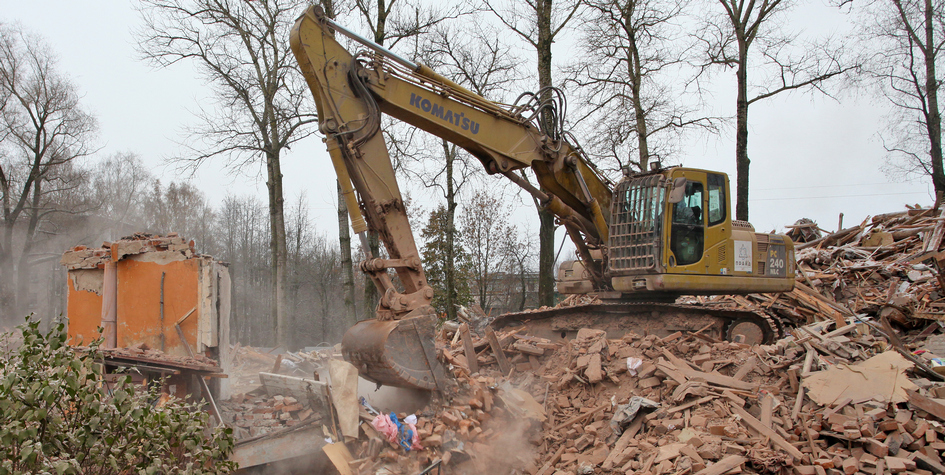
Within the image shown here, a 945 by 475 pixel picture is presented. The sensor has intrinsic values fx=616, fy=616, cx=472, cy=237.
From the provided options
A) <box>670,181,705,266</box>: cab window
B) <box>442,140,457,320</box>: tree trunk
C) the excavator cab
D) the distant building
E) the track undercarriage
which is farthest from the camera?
the distant building

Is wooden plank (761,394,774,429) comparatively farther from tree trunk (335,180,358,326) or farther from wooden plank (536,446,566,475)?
tree trunk (335,180,358,326)

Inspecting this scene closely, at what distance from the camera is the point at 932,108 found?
1884 centimetres

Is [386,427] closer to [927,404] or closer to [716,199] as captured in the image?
[927,404]

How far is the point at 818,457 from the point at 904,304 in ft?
21.1

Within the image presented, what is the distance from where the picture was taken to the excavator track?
8969mm

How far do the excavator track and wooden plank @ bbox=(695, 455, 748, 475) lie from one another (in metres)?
3.47

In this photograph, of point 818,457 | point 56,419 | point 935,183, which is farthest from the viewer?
point 935,183

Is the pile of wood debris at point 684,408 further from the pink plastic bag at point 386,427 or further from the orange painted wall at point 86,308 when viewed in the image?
the orange painted wall at point 86,308

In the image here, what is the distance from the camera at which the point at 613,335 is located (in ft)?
31.0

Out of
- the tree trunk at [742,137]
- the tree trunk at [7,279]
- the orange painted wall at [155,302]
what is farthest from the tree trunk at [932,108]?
the tree trunk at [7,279]

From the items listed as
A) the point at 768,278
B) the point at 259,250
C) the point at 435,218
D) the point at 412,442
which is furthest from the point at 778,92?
the point at 259,250

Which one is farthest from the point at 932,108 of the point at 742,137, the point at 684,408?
the point at 684,408

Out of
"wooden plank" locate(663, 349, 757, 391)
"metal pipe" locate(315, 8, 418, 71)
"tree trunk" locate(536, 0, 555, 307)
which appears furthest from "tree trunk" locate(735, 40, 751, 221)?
"metal pipe" locate(315, 8, 418, 71)

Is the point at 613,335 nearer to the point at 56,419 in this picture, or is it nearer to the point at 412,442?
the point at 412,442
